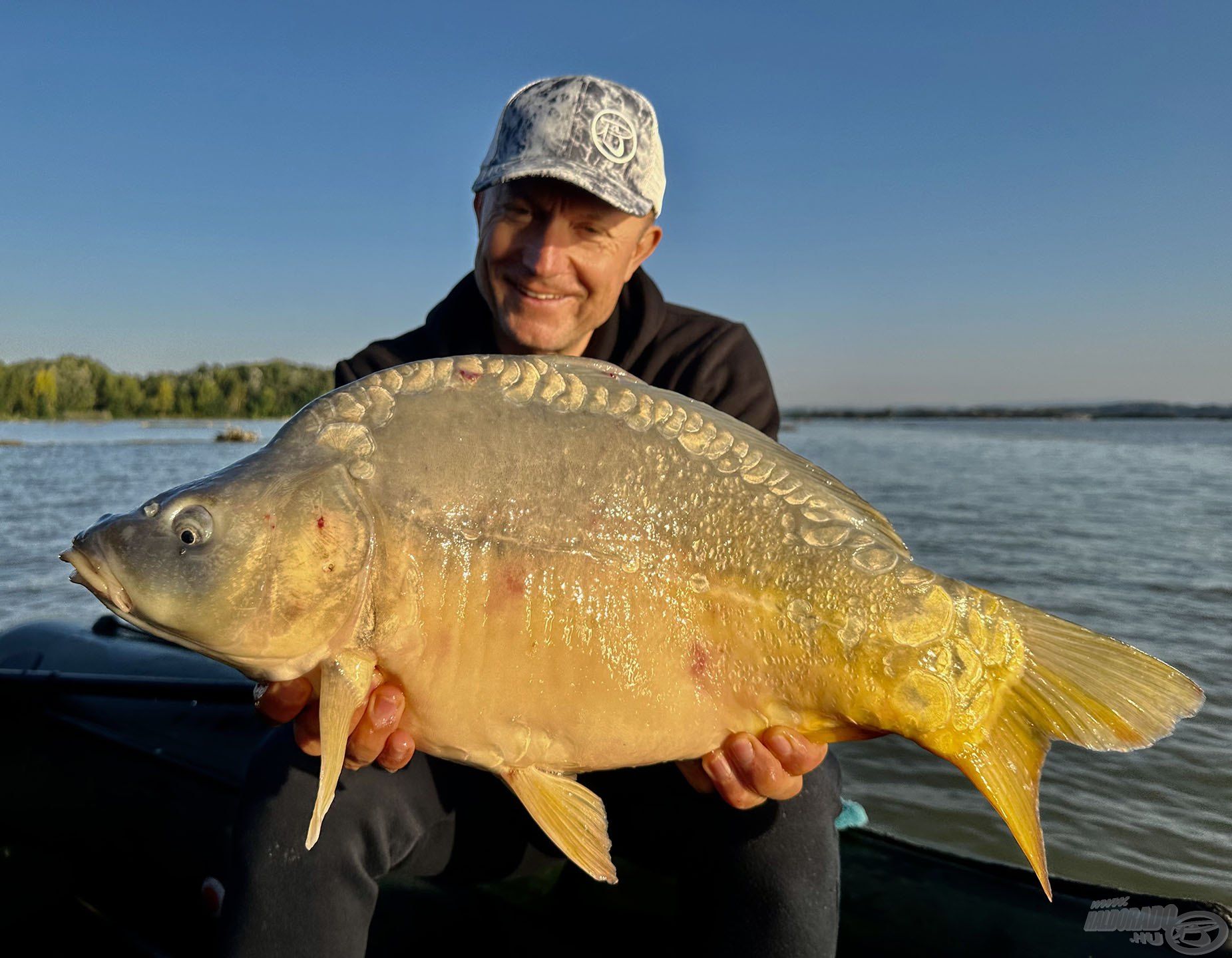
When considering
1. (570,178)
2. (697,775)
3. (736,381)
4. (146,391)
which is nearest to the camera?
(697,775)

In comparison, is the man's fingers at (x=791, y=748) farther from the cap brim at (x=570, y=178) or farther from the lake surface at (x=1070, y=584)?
the lake surface at (x=1070, y=584)

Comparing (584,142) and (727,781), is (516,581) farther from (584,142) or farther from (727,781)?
(584,142)

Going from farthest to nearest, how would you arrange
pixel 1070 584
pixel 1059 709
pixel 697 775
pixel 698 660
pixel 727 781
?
pixel 1070 584 < pixel 697 775 < pixel 727 781 < pixel 698 660 < pixel 1059 709

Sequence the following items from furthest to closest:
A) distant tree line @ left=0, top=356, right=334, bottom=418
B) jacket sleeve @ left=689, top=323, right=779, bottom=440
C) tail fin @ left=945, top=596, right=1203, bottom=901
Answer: distant tree line @ left=0, top=356, right=334, bottom=418 → jacket sleeve @ left=689, top=323, right=779, bottom=440 → tail fin @ left=945, top=596, right=1203, bottom=901

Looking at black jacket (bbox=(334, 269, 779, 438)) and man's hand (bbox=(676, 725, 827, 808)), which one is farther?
black jacket (bbox=(334, 269, 779, 438))

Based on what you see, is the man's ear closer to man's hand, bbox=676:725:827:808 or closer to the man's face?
the man's face

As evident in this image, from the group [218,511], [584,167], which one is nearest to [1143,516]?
[584,167]

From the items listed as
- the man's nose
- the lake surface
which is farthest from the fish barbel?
the lake surface

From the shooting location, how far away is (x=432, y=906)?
3119mm

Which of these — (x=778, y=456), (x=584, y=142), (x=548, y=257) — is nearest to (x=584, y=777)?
(x=778, y=456)

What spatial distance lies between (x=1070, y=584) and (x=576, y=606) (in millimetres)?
10319

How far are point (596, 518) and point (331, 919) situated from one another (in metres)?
1.23

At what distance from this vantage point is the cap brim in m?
2.79

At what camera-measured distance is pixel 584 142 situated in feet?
9.37
